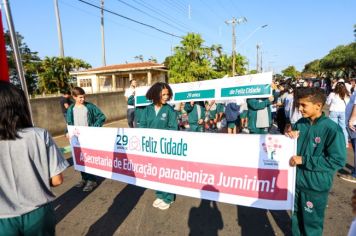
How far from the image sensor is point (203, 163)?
3.15 metres

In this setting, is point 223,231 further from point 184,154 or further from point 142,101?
point 142,101

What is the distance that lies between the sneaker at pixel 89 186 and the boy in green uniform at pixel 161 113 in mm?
1469

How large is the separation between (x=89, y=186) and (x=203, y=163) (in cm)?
262

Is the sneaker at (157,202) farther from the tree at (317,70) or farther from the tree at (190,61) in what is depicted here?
the tree at (317,70)

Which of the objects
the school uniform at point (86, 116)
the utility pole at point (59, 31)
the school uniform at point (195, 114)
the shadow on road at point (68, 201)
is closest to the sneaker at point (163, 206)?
the shadow on road at point (68, 201)

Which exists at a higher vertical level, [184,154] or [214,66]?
[214,66]

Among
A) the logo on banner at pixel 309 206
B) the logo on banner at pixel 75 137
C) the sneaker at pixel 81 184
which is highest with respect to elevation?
the logo on banner at pixel 75 137

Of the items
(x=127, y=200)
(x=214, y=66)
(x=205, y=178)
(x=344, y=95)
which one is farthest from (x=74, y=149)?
(x=214, y=66)

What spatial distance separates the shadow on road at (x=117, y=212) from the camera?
347cm

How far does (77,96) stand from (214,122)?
6153 millimetres

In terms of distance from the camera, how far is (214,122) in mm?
9852

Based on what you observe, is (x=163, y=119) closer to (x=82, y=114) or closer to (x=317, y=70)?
(x=82, y=114)

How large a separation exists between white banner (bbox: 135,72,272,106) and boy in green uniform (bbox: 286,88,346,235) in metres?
3.98

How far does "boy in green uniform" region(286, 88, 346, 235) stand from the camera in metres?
2.24
